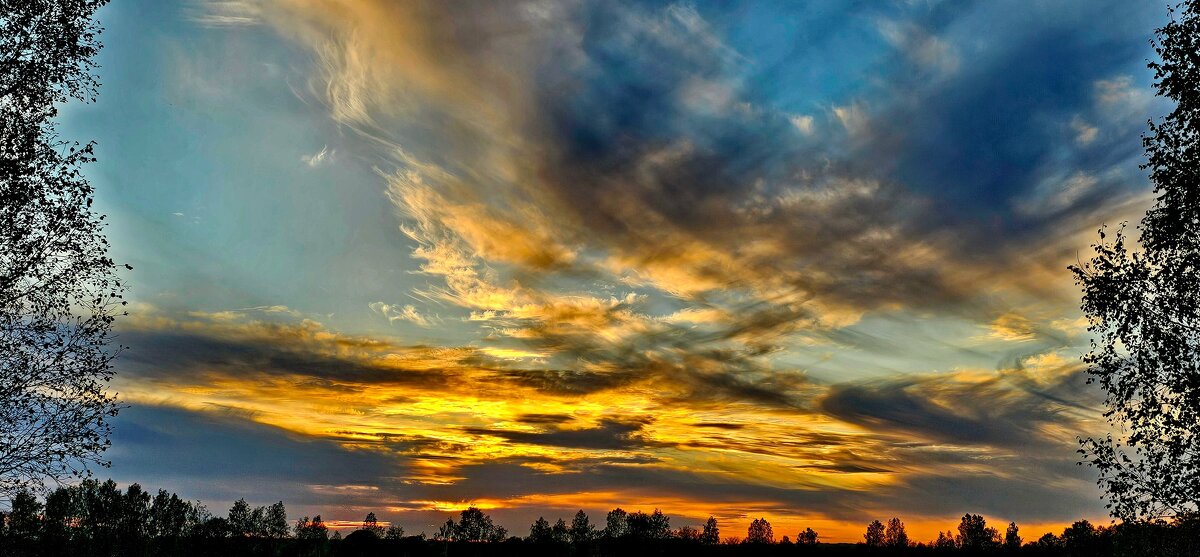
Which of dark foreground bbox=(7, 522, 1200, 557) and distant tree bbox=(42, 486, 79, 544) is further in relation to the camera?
dark foreground bbox=(7, 522, 1200, 557)

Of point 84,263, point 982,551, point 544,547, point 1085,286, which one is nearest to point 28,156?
point 84,263

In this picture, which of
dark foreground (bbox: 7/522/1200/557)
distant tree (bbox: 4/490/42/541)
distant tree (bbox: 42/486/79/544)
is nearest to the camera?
distant tree (bbox: 4/490/42/541)

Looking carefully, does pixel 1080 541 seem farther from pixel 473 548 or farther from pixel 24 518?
pixel 24 518

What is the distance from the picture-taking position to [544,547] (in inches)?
1731

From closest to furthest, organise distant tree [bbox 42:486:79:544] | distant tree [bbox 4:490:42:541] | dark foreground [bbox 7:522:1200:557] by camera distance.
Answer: distant tree [bbox 4:490:42:541], distant tree [bbox 42:486:79:544], dark foreground [bbox 7:522:1200:557]

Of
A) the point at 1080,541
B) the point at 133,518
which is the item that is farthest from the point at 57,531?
the point at 1080,541

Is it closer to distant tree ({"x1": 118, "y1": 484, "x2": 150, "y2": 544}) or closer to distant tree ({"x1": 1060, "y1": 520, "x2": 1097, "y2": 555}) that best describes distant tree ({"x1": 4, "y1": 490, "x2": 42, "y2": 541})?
distant tree ({"x1": 118, "y1": 484, "x2": 150, "y2": 544})

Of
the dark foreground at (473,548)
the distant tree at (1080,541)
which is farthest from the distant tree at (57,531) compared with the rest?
the distant tree at (1080,541)

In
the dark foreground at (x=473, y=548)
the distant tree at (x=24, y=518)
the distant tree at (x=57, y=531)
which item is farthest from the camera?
the dark foreground at (x=473, y=548)

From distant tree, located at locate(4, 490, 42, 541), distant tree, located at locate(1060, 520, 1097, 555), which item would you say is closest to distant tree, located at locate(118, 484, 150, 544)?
distant tree, located at locate(4, 490, 42, 541)

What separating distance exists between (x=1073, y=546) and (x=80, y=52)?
163 ft

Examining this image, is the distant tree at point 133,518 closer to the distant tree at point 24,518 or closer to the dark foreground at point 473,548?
the dark foreground at point 473,548

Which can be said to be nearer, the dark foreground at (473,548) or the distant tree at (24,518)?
the distant tree at (24,518)

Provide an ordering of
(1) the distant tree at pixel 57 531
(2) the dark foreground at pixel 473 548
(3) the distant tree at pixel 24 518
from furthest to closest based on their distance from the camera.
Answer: (2) the dark foreground at pixel 473 548 < (1) the distant tree at pixel 57 531 < (3) the distant tree at pixel 24 518
